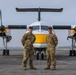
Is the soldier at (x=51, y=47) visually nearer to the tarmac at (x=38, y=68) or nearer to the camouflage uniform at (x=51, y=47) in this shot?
the camouflage uniform at (x=51, y=47)

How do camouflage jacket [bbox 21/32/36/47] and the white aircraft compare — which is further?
the white aircraft

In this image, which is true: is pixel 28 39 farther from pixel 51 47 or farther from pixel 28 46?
pixel 51 47

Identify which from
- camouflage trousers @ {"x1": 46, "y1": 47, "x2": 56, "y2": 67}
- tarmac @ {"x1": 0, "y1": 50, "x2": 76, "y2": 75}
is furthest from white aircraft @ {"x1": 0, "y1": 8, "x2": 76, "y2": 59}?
camouflage trousers @ {"x1": 46, "y1": 47, "x2": 56, "y2": 67}

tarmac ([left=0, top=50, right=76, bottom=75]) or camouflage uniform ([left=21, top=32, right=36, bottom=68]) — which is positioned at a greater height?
camouflage uniform ([left=21, top=32, right=36, bottom=68])

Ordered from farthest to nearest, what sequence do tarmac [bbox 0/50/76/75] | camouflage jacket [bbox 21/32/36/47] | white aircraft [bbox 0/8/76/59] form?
white aircraft [bbox 0/8/76/59], camouflage jacket [bbox 21/32/36/47], tarmac [bbox 0/50/76/75]

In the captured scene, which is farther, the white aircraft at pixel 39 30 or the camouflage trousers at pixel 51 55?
the white aircraft at pixel 39 30

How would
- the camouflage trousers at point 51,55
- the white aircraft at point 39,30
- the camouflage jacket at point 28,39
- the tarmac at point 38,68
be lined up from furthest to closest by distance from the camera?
the white aircraft at point 39,30 < the camouflage jacket at point 28,39 < the camouflage trousers at point 51,55 < the tarmac at point 38,68

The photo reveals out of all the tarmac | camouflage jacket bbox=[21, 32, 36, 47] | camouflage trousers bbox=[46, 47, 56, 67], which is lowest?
the tarmac

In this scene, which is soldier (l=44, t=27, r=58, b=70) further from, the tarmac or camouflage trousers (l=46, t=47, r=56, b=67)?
the tarmac

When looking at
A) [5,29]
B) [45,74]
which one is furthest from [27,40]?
[5,29]

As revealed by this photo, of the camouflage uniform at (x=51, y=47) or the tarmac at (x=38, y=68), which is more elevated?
the camouflage uniform at (x=51, y=47)

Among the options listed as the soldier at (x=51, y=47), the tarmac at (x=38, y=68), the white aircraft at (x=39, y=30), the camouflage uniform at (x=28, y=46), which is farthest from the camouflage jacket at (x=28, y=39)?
the white aircraft at (x=39, y=30)

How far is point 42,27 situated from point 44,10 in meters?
7.15

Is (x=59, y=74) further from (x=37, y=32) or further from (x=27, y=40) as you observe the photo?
(x=37, y=32)
